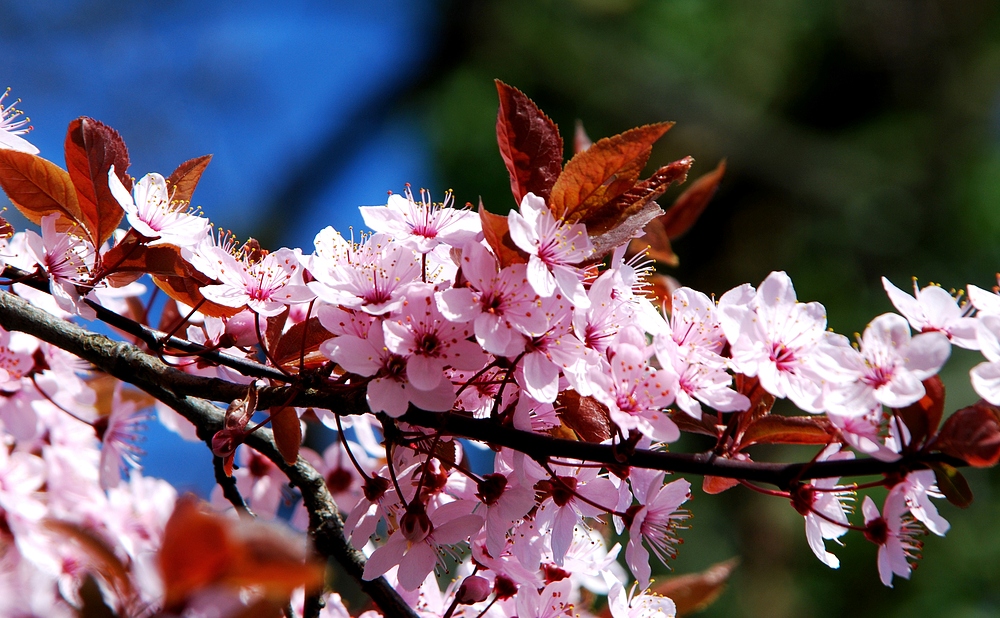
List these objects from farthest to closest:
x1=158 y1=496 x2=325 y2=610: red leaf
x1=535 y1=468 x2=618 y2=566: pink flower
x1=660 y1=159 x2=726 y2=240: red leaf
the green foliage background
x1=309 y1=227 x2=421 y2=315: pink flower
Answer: the green foliage background
x1=660 y1=159 x2=726 y2=240: red leaf
x1=535 y1=468 x2=618 y2=566: pink flower
x1=309 y1=227 x2=421 y2=315: pink flower
x1=158 y1=496 x2=325 y2=610: red leaf

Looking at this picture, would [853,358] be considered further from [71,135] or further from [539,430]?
[71,135]

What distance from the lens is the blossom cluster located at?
24.6 inches

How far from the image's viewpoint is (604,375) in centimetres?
65

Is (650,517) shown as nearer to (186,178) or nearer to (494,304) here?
(494,304)

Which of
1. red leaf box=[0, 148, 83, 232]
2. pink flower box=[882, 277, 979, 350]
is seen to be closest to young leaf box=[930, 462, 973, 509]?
pink flower box=[882, 277, 979, 350]

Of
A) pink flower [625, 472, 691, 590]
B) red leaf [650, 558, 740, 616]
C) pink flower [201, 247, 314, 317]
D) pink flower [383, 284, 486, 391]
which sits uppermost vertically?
pink flower [201, 247, 314, 317]

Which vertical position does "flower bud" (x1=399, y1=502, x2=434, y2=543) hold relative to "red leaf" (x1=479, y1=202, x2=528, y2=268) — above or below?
below

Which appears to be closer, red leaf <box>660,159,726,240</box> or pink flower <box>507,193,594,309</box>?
pink flower <box>507,193,594,309</box>

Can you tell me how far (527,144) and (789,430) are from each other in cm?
33

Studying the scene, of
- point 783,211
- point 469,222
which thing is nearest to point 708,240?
point 783,211

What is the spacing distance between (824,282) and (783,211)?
955 millimetres

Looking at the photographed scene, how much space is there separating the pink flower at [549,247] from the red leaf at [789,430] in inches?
7.1

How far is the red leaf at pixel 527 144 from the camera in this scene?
71 cm

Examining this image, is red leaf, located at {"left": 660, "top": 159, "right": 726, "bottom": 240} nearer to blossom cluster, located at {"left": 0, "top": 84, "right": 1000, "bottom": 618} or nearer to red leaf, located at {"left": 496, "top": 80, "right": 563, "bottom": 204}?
blossom cluster, located at {"left": 0, "top": 84, "right": 1000, "bottom": 618}
